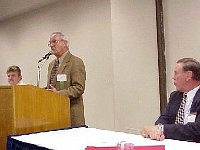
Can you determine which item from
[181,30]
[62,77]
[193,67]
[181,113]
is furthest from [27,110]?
[181,30]

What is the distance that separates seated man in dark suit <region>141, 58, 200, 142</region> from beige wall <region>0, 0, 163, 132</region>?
212 centimetres

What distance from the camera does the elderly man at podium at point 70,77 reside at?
357 centimetres

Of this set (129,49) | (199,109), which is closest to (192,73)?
(199,109)

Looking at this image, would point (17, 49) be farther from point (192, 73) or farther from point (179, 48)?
point (192, 73)

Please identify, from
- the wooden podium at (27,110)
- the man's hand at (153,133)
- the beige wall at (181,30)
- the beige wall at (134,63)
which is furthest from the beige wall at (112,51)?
the man's hand at (153,133)

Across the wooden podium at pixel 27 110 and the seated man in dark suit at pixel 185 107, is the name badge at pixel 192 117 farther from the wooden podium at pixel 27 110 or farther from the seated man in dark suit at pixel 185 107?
the wooden podium at pixel 27 110

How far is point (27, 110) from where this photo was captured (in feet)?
9.10

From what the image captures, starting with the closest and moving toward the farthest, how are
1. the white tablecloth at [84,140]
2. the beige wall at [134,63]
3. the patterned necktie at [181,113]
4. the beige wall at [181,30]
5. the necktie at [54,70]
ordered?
the white tablecloth at [84,140], the patterned necktie at [181,113], the necktie at [54,70], the beige wall at [181,30], the beige wall at [134,63]

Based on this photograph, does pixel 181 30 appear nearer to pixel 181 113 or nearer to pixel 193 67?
pixel 193 67

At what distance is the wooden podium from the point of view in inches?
107

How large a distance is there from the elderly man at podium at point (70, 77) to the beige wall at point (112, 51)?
1.59m

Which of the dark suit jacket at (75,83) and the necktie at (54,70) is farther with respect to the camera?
the necktie at (54,70)

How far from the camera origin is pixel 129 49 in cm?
514

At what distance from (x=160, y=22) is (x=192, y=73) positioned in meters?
2.19
